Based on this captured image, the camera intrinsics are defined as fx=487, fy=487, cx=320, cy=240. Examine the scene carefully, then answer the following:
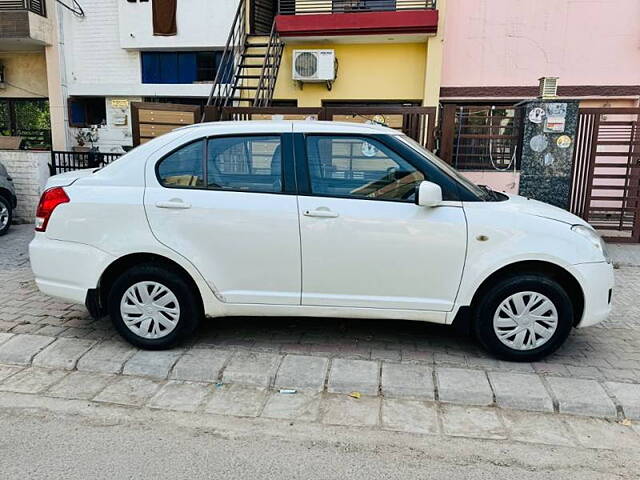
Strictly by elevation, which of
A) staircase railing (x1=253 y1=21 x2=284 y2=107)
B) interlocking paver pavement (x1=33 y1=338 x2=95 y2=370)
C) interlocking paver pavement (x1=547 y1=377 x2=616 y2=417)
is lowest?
interlocking paver pavement (x1=33 y1=338 x2=95 y2=370)

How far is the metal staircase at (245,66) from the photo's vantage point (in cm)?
1059

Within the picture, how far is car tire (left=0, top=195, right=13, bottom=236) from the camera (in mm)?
8367

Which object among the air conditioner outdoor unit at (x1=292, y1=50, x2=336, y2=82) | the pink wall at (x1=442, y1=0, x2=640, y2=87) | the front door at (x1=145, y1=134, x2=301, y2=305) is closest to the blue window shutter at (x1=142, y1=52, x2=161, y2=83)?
the air conditioner outdoor unit at (x1=292, y1=50, x2=336, y2=82)

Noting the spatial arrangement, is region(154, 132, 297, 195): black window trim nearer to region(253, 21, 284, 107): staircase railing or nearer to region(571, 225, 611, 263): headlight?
region(571, 225, 611, 263): headlight

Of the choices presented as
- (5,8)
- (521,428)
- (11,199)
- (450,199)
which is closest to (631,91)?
(450,199)

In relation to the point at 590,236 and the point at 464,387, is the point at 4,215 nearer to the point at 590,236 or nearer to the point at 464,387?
the point at 464,387

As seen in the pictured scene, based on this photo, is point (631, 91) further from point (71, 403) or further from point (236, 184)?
point (71, 403)

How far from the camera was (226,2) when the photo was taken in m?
11.6

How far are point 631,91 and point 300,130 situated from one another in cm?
971

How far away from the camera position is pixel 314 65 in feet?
36.2

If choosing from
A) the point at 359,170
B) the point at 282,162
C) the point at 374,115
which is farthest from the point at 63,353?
the point at 374,115

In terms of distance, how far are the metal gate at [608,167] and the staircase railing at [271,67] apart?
6169mm

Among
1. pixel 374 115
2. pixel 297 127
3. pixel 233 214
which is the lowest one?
pixel 233 214

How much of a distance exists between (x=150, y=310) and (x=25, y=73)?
12819 mm
